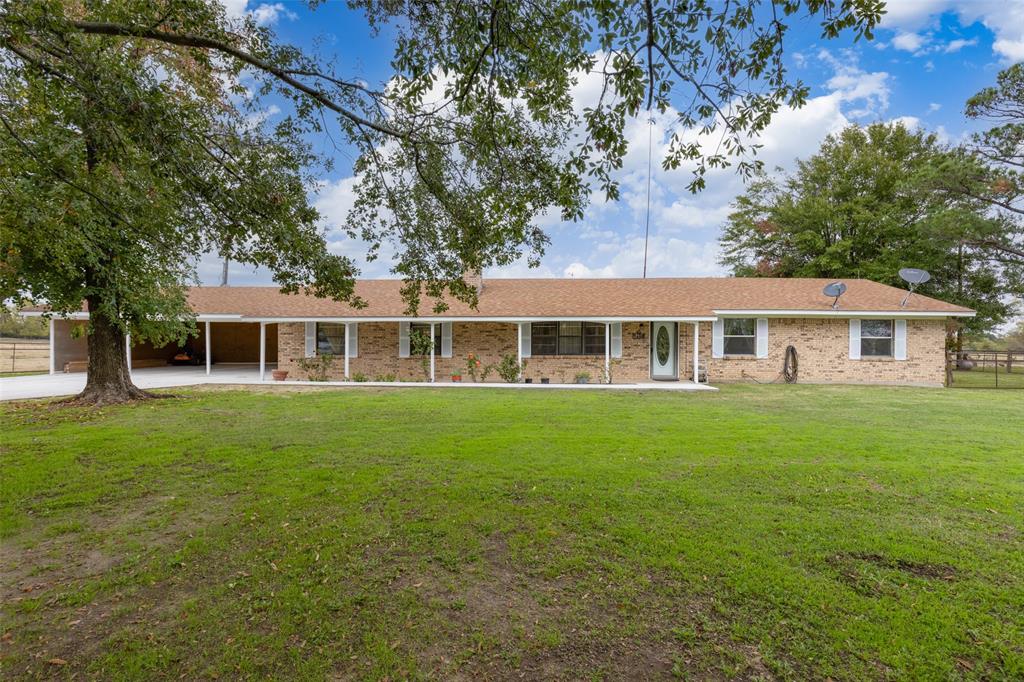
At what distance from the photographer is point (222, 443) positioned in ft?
24.5

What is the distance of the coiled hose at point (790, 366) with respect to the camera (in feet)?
53.5

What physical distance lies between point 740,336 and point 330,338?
14.2 m

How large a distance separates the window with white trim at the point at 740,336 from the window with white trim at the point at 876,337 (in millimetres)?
3504

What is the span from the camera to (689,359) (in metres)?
17.1

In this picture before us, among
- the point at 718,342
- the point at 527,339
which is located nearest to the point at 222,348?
the point at 527,339

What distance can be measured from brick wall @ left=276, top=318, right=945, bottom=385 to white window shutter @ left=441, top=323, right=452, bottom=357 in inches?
5.6

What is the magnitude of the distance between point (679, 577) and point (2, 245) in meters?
9.54

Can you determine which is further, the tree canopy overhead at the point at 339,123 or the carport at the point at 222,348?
the carport at the point at 222,348

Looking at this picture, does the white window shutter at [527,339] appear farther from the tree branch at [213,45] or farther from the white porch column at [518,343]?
the tree branch at [213,45]

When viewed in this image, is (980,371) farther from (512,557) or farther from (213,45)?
(213,45)

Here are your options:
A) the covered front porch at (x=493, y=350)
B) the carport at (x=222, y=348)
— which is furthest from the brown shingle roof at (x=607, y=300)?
the carport at (x=222, y=348)

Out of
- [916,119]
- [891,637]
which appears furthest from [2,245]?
[916,119]

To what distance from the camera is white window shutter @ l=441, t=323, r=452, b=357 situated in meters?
17.0

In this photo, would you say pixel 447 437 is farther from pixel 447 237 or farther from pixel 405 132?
pixel 405 132
